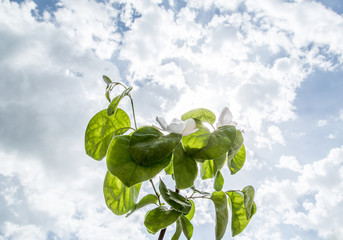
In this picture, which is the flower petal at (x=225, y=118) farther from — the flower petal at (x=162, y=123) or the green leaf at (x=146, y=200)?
the green leaf at (x=146, y=200)

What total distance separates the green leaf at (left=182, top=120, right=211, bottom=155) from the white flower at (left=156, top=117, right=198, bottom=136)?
3 cm

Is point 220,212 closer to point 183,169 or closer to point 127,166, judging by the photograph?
point 183,169

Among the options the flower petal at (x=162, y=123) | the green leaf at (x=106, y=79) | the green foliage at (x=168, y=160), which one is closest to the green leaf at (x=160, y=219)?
the green foliage at (x=168, y=160)

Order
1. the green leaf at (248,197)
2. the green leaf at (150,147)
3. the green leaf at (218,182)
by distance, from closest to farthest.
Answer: the green leaf at (150,147)
the green leaf at (248,197)
the green leaf at (218,182)

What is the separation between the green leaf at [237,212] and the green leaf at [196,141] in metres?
0.27

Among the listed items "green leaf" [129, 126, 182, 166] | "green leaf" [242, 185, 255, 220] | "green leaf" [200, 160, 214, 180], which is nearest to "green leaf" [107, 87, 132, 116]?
"green leaf" [129, 126, 182, 166]

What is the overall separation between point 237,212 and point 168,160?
0.35m

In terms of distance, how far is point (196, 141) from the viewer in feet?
2.39

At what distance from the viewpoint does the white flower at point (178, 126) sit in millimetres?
686

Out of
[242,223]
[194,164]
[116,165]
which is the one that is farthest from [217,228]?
[116,165]

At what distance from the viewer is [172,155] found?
2.38ft

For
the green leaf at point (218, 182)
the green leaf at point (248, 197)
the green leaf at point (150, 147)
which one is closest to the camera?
the green leaf at point (150, 147)

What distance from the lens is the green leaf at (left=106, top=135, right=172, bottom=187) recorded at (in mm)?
656

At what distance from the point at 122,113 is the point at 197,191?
0.34 metres
